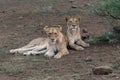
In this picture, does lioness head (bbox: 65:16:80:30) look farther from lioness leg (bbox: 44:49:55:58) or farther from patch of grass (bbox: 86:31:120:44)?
lioness leg (bbox: 44:49:55:58)

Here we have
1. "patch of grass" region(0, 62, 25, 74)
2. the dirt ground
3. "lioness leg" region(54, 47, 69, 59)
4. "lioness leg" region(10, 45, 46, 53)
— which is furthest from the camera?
"lioness leg" region(10, 45, 46, 53)

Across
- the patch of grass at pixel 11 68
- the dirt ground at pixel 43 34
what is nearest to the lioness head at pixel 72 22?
the dirt ground at pixel 43 34

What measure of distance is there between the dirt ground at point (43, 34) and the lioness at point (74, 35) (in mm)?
195

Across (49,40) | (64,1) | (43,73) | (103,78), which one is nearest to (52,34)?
(49,40)

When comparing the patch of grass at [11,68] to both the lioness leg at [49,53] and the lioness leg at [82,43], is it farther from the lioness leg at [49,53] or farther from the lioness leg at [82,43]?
the lioness leg at [82,43]

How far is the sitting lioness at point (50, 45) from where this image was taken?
9906mm

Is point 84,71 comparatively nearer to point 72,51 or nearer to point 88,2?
point 72,51

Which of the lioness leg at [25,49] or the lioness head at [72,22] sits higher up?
the lioness head at [72,22]

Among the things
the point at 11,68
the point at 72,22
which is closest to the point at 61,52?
the point at 72,22

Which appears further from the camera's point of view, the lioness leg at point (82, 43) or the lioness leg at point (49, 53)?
the lioness leg at point (82, 43)

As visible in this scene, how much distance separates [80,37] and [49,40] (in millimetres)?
1111

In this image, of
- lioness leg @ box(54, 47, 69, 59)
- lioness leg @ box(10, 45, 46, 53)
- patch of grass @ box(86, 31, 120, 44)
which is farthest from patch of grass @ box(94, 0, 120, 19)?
lioness leg @ box(10, 45, 46, 53)

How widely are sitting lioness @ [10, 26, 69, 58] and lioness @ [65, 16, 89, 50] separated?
225 millimetres

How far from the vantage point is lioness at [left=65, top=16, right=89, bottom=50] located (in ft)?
34.4
